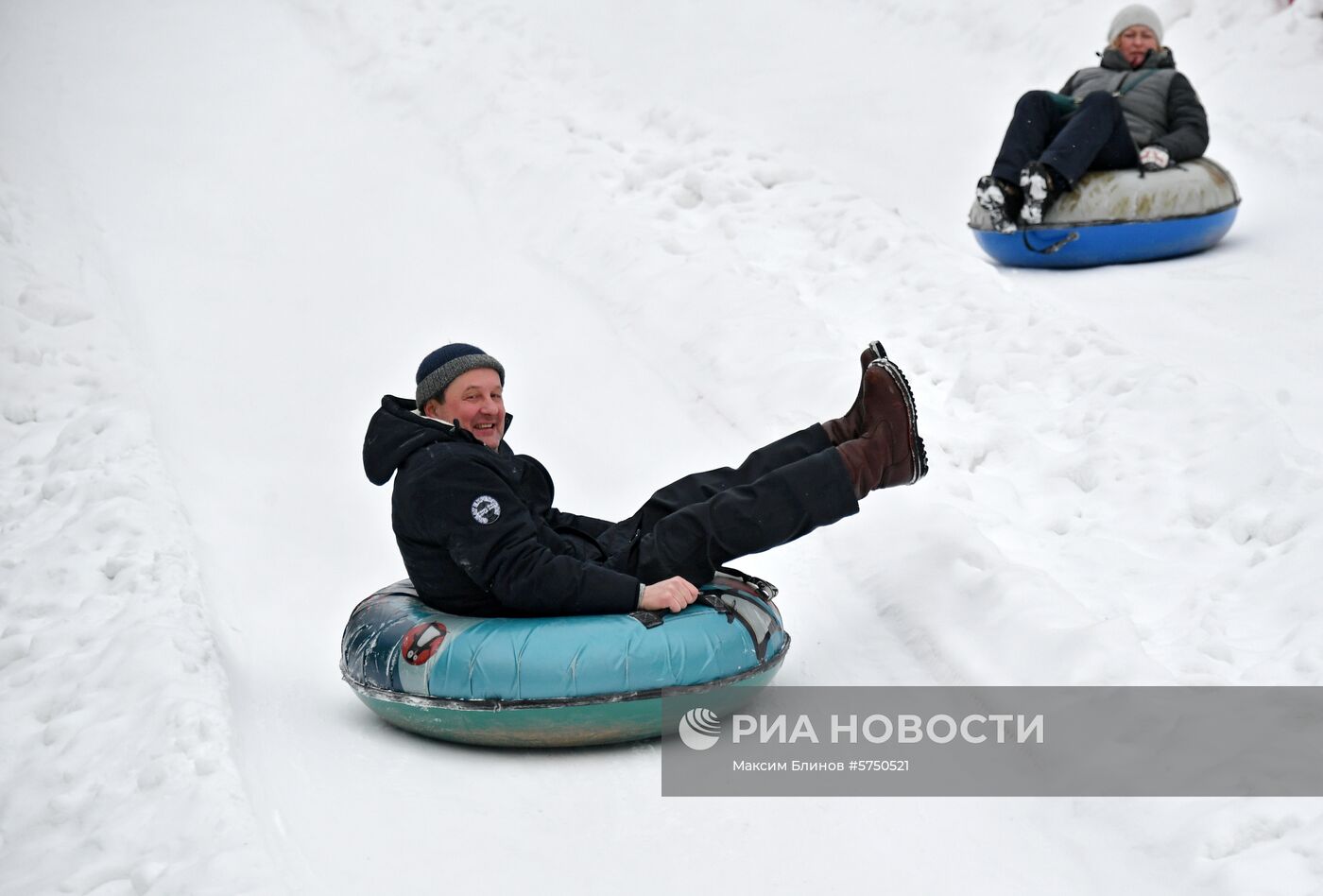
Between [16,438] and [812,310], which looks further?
[812,310]

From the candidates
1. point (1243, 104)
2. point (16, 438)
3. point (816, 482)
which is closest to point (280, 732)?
point (816, 482)

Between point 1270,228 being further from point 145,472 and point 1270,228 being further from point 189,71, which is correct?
point 189,71

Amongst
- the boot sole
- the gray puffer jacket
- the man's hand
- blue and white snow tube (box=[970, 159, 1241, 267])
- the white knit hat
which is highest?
the white knit hat

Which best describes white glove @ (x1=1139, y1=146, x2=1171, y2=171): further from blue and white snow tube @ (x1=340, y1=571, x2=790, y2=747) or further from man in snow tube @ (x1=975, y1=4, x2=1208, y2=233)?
blue and white snow tube @ (x1=340, y1=571, x2=790, y2=747)

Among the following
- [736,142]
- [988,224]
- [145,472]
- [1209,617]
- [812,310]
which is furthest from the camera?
[736,142]

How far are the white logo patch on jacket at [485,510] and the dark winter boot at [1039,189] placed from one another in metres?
4.46

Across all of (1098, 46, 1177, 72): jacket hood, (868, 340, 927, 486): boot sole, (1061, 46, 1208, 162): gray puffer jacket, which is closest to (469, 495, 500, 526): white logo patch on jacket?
(868, 340, 927, 486): boot sole

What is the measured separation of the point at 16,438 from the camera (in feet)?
15.7

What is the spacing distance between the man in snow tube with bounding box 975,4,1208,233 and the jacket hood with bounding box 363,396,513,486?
431 cm

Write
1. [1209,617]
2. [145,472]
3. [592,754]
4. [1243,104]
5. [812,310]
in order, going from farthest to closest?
1. [1243,104]
2. [812,310]
3. [145,472]
4. [1209,617]
5. [592,754]

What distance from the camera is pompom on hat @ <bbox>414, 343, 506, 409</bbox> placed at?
3.44 m

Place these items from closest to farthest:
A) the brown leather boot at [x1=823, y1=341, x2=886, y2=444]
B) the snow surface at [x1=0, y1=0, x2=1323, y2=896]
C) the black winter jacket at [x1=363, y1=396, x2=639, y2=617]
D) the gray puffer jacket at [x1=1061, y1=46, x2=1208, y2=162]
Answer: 1. the snow surface at [x1=0, y1=0, x2=1323, y2=896]
2. the black winter jacket at [x1=363, y1=396, x2=639, y2=617]
3. the brown leather boot at [x1=823, y1=341, x2=886, y2=444]
4. the gray puffer jacket at [x1=1061, y1=46, x2=1208, y2=162]

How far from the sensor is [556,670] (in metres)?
2.99

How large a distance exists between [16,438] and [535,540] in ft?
8.55
